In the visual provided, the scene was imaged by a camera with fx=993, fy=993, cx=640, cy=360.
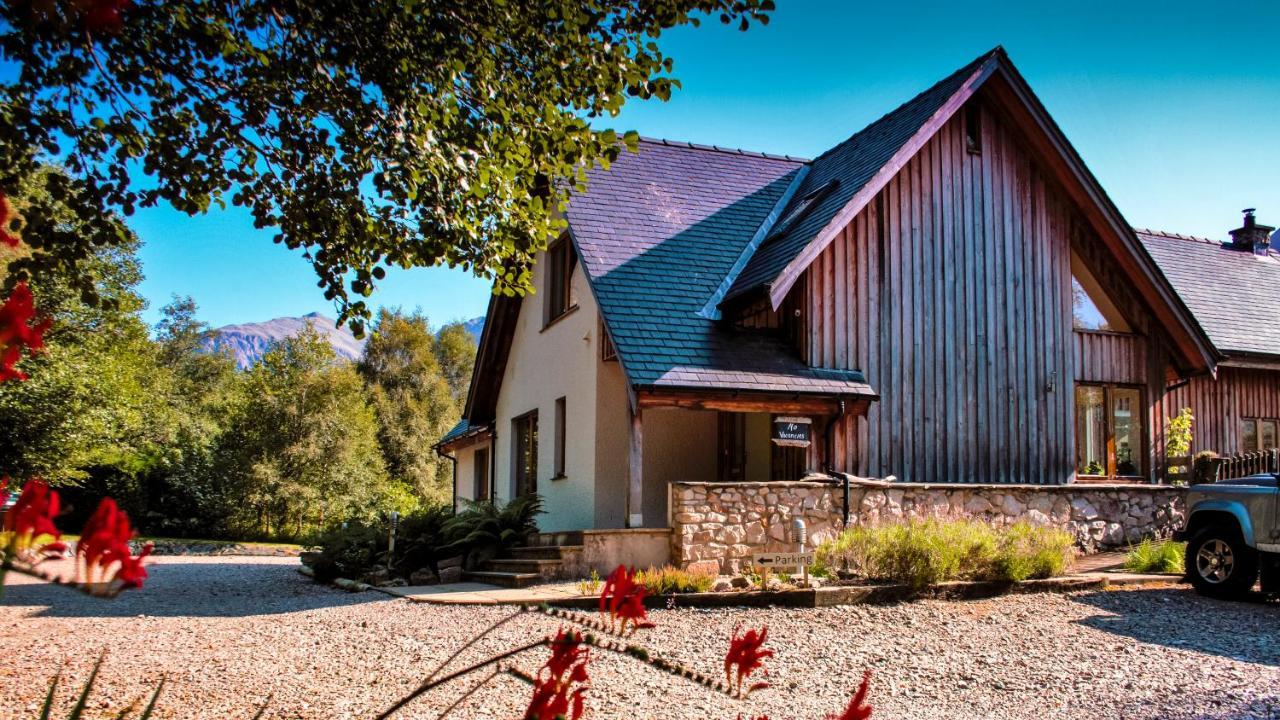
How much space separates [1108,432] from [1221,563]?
6537mm

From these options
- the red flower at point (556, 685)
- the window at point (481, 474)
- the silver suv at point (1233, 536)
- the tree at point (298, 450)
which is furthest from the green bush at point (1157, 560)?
the tree at point (298, 450)

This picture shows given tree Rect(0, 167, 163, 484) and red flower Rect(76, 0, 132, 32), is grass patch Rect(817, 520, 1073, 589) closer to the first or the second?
red flower Rect(76, 0, 132, 32)

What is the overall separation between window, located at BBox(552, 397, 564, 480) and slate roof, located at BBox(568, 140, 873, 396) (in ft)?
9.93

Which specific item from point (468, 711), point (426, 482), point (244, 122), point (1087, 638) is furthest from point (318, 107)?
point (426, 482)

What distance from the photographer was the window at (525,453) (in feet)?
59.3

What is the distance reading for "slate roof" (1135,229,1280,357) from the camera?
1844cm

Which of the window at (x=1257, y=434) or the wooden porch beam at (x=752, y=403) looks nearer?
the wooden porch beam at (x=752, y=403)

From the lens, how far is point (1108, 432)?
1633 cm

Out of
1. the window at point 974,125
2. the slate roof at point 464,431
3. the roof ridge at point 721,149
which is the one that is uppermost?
the roof ridge at point 721,149

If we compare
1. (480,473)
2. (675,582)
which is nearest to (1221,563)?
(675,582)

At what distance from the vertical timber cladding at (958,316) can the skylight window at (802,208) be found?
109 cm

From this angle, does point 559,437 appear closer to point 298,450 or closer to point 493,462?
point 493,462

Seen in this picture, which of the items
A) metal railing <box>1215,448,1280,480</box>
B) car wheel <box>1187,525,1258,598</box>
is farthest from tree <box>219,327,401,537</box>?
car wheel <box>1187,525,1258,598</box>

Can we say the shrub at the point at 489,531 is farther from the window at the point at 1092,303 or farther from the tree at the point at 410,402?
the tree at the point at 410,402
